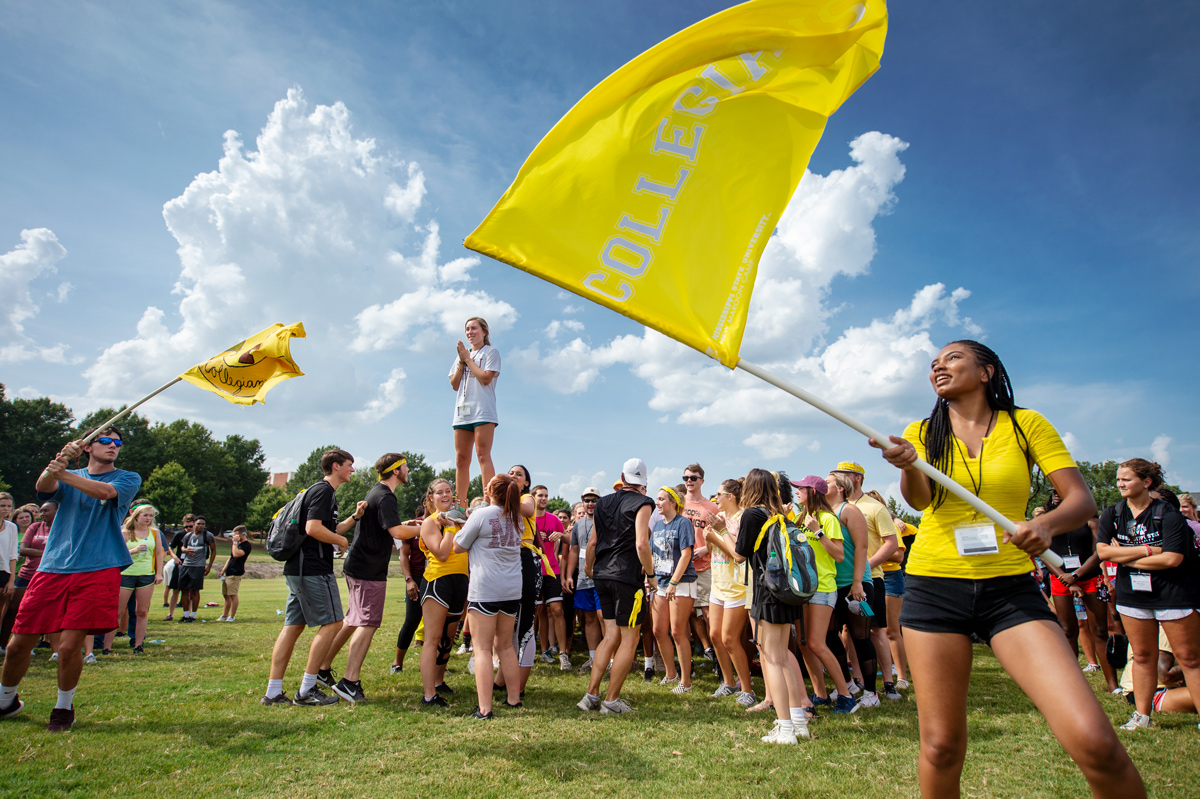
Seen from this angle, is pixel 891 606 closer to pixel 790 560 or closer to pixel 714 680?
pixel 714 680

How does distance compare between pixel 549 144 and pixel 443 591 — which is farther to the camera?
pixel 443 591

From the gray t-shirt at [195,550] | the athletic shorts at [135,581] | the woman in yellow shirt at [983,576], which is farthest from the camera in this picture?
the gray t-shirt at [195,550]

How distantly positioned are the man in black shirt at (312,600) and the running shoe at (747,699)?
434 centimetres

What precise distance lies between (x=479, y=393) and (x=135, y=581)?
7.66 metres

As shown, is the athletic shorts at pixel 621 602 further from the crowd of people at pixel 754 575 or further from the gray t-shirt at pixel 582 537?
the gray t-shirt at pixel 582 537

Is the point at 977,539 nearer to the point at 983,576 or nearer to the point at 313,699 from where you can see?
the point at 983,576

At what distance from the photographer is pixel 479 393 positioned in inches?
293

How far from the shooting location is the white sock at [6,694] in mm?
5621


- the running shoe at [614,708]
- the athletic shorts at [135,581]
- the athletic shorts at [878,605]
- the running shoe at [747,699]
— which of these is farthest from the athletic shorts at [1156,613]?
the athletic shorts at [135,581]

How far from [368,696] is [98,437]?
3787 millimetres

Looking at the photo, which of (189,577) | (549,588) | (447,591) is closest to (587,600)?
(549,588)

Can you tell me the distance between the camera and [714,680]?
8445mm

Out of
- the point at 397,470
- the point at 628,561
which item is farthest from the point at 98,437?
the point at 628,561

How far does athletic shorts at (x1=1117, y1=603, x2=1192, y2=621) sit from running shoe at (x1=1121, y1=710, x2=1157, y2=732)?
0.88 metres
